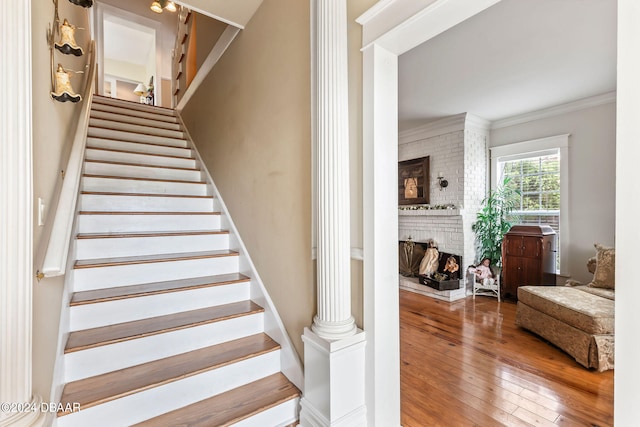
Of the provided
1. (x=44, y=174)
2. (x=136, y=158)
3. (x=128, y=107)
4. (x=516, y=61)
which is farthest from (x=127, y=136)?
(x=516, y=61)


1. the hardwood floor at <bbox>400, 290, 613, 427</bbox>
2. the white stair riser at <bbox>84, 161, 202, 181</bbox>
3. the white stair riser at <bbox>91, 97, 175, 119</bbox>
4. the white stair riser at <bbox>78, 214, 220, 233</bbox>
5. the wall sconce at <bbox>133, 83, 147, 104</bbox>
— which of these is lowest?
the hardwood floor at <bbox>400, 290, 613, 427</bbox>

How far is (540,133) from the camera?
433 cm

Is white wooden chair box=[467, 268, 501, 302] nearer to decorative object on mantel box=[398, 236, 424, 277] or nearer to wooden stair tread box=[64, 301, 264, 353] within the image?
decorative object on mantel box=[398, 236, 424, 277]

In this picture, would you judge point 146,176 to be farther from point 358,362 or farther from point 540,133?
point 540,133

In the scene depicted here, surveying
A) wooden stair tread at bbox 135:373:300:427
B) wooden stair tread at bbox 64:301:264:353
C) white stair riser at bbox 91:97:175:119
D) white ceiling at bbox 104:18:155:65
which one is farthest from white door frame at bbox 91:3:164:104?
wooden stair tread at bbox 135:373:300:427

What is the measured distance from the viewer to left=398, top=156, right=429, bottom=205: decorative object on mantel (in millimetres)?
5137

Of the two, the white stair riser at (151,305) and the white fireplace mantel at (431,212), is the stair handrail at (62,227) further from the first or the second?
the white fireplace mantel at (431,212)

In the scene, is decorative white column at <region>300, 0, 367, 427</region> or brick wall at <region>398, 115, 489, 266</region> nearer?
decorative white column at <region>300, 0, 367, 427</region>

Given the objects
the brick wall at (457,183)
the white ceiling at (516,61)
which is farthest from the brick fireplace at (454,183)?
the white ceiling at (516,61)

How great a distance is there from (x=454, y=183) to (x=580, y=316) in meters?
2.57

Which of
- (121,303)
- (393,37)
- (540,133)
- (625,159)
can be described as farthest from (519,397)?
(540,133)

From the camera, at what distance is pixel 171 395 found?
5.12 feet

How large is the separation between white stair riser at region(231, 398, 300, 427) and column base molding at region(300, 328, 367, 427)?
0.10 meters

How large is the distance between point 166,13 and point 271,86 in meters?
5.95
